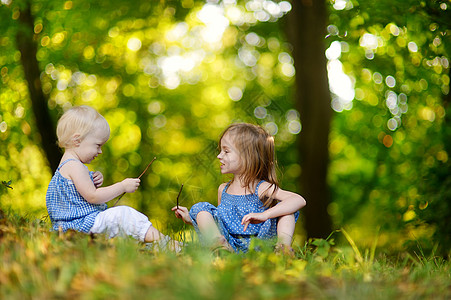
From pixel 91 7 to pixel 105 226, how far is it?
6048mm

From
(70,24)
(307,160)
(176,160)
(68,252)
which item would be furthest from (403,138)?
(68,252)

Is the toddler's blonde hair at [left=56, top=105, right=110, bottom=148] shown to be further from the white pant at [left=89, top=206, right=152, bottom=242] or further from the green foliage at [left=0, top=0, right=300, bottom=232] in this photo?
the green foliage at [left=0, top=0, right=300, bottom=232]

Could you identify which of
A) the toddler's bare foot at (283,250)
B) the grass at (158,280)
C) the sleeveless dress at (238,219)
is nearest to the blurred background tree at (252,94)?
the sleeveless dress at (238,219)

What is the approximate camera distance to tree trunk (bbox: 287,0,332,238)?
671 cm

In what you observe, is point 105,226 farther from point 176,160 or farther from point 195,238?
point 176,160

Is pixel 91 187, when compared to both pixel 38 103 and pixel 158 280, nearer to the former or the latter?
pixel 158 280

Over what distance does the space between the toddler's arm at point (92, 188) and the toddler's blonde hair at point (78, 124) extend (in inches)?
10.5

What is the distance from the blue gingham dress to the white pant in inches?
3.8

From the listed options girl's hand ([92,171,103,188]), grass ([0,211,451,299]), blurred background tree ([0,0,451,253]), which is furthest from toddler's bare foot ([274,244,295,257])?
girl's hand ([92,171,103,188])

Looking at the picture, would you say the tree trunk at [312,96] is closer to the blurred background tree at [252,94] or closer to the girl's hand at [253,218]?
the blurred background tree at [252,94]

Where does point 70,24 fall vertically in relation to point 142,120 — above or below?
above

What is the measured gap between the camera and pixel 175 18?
9930 mm

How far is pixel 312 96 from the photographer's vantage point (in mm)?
6762

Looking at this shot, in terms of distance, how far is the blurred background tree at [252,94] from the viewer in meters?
6.75
